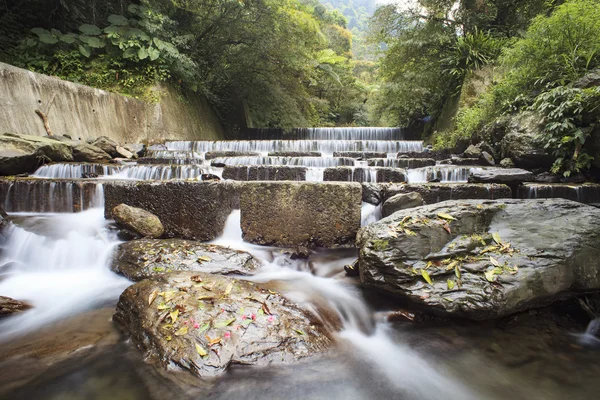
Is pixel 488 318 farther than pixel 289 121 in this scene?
No

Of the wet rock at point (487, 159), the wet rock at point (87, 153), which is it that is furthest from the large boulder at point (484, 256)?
the wet rock at point (87, 153)

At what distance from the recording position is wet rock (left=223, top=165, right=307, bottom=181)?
500 cm

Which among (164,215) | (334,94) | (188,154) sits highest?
(334,94)

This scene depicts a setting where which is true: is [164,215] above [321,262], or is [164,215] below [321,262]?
above

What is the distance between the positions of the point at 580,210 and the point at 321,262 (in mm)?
2572

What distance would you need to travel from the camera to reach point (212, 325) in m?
2.00

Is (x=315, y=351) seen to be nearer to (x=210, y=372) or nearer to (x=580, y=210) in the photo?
(x=210, y=372)

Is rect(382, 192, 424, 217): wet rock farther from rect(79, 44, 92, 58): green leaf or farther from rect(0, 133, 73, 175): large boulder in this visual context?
rect(79, 44, 92, 58): green leaf

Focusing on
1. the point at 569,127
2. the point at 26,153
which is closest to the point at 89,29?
the point at 26,153

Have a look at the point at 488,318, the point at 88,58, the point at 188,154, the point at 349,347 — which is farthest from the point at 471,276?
the point at 88,58

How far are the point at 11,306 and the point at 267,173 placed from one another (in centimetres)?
342

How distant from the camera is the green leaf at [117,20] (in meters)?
9.30

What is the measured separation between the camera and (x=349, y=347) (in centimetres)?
226

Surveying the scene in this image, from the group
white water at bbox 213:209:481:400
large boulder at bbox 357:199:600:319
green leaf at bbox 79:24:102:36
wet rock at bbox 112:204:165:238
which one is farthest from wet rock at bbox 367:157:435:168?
green leaf at bbox 79:24:102:36
